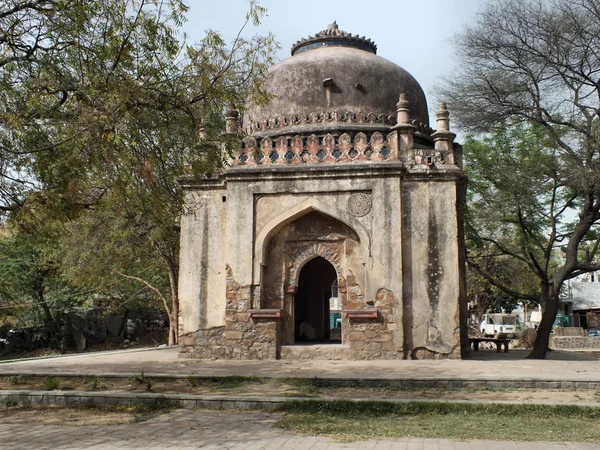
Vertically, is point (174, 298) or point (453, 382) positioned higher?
point (174, 298)

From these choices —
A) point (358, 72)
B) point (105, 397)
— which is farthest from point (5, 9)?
point (358, 72)

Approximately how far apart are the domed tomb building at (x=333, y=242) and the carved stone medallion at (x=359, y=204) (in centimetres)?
2

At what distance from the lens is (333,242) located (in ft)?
37.1

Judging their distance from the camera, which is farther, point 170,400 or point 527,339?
point 527,339

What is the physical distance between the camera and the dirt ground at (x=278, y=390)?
7.11 metres

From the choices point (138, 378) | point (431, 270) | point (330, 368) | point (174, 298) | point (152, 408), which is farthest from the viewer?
point (174, 298)

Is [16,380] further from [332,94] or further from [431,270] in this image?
[332,94]

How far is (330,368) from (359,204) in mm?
3124

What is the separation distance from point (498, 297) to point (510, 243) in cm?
1220

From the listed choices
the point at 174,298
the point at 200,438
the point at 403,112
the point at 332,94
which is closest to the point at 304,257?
the point at 403,112

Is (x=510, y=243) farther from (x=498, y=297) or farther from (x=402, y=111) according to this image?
(x=498, y=297)

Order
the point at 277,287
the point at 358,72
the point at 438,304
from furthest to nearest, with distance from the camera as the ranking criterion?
the point at 358,72, the point at 277,287, the point at 438,304

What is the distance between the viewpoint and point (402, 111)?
11.4 metres

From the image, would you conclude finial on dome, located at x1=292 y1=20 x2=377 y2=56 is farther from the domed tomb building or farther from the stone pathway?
the stone pathway
